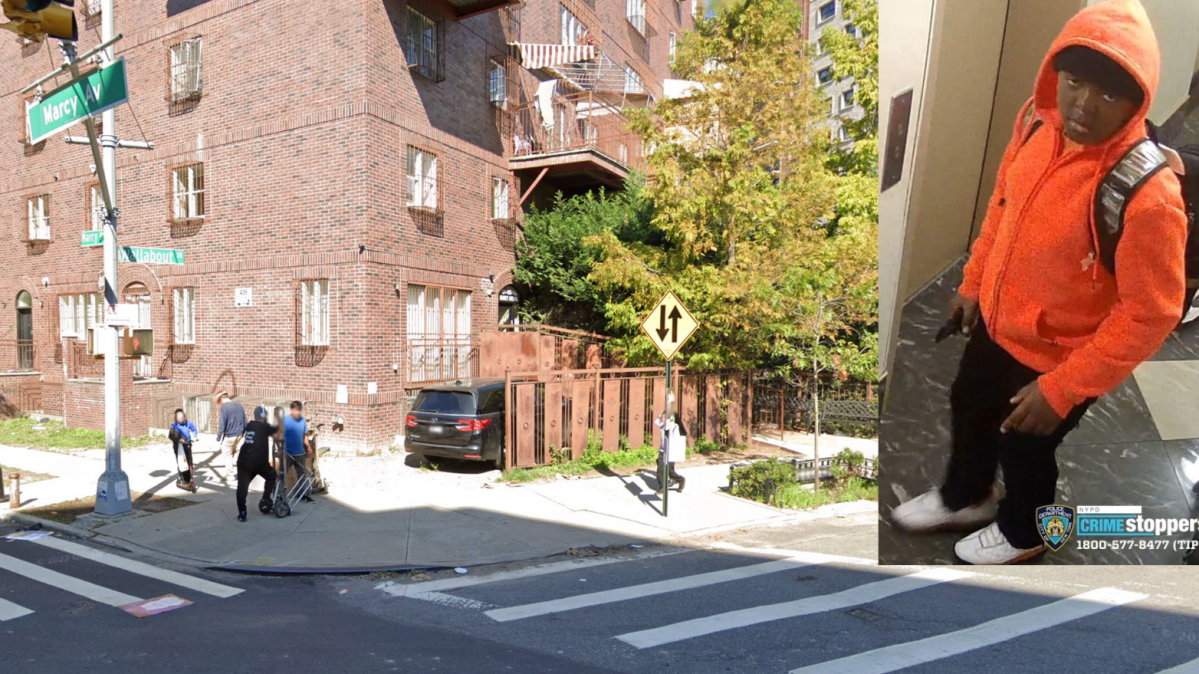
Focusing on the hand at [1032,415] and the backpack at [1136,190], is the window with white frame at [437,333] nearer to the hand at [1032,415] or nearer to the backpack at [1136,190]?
the hand at [1032,415]

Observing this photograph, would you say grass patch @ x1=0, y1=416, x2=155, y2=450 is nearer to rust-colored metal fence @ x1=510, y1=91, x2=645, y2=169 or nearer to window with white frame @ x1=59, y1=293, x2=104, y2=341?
window with white frame @ x1=59, y1=293, x2=104, y2=341

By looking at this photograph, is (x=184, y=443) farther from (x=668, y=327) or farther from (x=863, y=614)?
(x=863, y=614)

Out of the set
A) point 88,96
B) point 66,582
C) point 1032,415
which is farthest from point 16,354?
point 1032,415

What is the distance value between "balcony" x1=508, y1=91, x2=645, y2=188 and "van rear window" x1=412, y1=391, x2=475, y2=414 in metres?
7.89

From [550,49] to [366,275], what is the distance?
8.41m

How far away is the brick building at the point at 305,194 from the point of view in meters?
14.3

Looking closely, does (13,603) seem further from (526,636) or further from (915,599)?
(915,599)

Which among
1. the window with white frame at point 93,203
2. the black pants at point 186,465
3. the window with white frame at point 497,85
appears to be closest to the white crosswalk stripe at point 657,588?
the black pants at point 186,465

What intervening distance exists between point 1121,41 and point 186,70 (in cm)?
1891

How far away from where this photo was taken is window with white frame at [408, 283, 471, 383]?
1538 cm

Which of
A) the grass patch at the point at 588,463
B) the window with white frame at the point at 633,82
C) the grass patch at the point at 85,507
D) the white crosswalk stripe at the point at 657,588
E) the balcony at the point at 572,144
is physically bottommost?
the white crosswalk stripe at the point at 657,588

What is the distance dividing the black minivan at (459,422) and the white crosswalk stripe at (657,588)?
5563 mm

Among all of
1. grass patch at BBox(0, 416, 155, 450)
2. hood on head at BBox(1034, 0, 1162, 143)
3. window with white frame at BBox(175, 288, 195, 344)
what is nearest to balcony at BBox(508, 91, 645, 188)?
window with white frame at BBox(175, 288, 195, 344)

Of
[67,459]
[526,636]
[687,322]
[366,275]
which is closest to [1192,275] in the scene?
[526,636]
